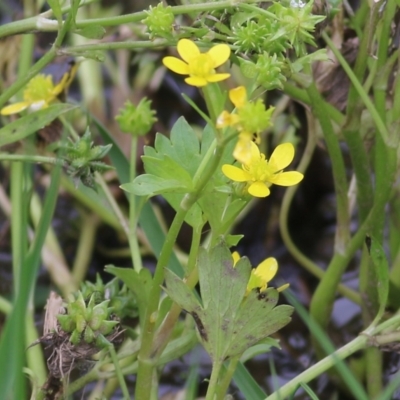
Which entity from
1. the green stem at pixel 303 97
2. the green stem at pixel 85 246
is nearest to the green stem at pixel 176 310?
the green stem at pixel 303 97

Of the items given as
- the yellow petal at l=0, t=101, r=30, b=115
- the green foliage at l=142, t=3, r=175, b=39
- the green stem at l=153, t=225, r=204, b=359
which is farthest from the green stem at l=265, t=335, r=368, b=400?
the yellow petal at l=0, t=101, r=30, b=115

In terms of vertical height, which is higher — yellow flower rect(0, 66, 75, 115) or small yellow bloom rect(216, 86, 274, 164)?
small yellow bloom rect(216, 86, 274, 164)

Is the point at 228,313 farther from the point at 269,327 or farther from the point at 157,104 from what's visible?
the point at 157,104

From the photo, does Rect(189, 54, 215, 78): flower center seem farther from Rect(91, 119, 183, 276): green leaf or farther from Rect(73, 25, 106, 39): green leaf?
Rect(91, 119, 183, 276): green leaf

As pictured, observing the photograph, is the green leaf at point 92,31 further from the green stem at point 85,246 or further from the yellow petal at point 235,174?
the green stem at point 85,246

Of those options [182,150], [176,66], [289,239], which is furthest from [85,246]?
[176,66]

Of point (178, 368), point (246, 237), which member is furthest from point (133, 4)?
point (178, 368)
